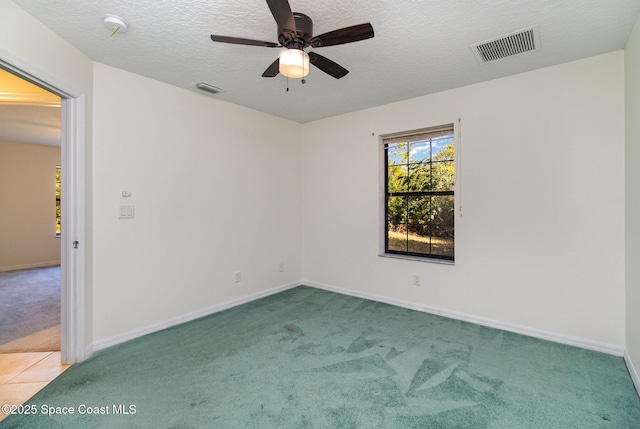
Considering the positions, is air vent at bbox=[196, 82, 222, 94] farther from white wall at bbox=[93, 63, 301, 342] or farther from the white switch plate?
the white switch plate

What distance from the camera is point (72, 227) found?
7.73 ft

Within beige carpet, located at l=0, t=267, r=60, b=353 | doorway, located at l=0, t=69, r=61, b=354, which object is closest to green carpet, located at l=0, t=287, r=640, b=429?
beige carpet, located at l=0, t=267, r=60, b=353

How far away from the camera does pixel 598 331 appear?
2.54 m

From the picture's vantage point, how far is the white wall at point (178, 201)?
268 cm

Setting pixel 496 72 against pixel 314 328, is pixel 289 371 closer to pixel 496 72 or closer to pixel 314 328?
pixel 314 328

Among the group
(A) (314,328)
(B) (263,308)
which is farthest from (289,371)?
(B) (263,308)

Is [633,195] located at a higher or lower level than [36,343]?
higher

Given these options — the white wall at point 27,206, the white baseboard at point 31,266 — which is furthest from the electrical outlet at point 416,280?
the white wall at point 27,206

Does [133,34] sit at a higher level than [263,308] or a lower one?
higher

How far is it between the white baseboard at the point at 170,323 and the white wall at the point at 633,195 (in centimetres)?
357

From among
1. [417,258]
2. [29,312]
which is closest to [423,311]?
[417,258]

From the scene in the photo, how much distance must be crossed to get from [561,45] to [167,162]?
144 inches

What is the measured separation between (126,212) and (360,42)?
2558mm

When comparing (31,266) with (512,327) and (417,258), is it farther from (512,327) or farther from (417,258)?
(512,327)
